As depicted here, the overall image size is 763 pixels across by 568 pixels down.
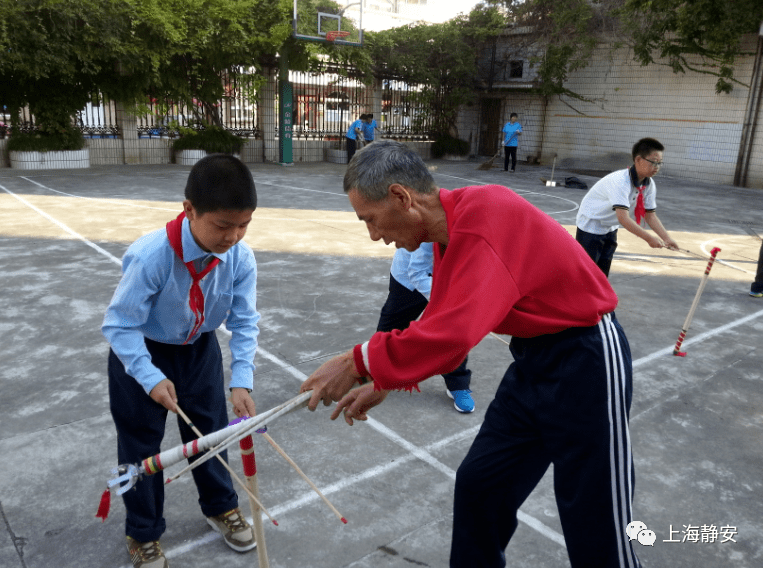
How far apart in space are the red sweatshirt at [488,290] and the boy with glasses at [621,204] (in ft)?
12.7

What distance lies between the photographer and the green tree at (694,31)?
57.0ft

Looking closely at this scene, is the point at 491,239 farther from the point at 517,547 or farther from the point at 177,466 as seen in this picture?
the point at 177,466

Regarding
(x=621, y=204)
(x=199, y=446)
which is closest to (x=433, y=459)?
(x=199, y=446)

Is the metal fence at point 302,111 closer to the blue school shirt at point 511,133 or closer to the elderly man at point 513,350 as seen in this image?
the blue school shirt at point 511,133

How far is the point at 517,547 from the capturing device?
116 inches

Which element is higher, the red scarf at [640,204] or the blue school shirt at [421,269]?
the red scarf at [640,204]

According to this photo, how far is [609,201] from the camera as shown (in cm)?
571

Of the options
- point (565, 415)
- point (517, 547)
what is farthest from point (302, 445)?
point (565, 415)

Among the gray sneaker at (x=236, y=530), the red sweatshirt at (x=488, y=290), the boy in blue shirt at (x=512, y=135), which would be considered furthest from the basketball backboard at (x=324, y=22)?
the red sweatshirt at (x=488, y=290)

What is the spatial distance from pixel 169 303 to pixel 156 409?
0.47 meters

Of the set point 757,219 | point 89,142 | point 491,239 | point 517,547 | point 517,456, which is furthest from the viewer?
point 89,142

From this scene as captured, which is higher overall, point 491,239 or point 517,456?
point 491,239

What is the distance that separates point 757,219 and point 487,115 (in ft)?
46.9

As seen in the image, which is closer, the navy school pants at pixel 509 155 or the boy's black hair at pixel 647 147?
the boy's black hair at pixel 647 147
